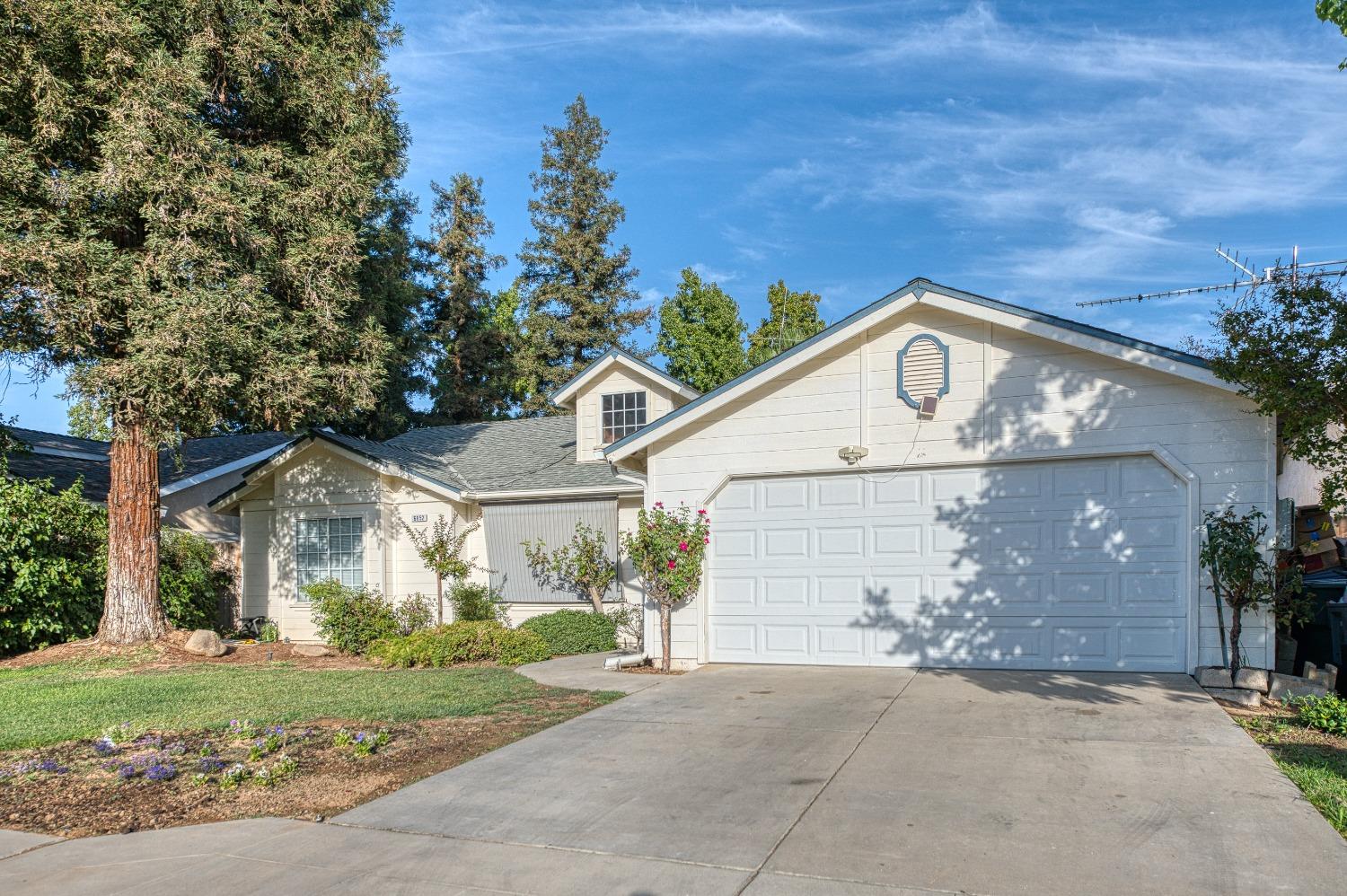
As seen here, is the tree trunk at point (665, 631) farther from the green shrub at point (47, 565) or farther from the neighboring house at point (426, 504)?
the green shrub at point (47, 565)

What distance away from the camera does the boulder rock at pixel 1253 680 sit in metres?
8.45

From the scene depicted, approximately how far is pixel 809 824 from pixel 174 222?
12.4 m

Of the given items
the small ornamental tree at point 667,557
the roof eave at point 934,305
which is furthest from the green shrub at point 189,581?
the roof eave at point 934,305

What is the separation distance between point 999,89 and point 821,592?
9628 millimetres

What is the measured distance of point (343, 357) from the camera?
15359 mm

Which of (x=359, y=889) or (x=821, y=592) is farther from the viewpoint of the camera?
(x=821, y=592)

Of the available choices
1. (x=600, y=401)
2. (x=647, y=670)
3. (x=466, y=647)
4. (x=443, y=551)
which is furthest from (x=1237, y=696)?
(x=443, y=551)

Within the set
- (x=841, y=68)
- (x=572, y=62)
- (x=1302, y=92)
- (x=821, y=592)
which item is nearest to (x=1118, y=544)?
(x=821, y=592)

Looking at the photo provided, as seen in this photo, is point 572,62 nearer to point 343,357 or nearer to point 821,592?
point 343,357

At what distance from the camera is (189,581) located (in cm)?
1619

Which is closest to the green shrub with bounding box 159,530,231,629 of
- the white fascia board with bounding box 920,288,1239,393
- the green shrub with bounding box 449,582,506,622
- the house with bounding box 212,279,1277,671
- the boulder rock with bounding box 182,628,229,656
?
the boulder rock with bounding box 182,628,229,656

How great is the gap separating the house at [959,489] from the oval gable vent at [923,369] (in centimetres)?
2

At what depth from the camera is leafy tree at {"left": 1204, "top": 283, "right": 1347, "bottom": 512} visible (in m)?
7.52

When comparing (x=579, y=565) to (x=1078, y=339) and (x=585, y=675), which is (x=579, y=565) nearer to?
(x=585, y=675)
